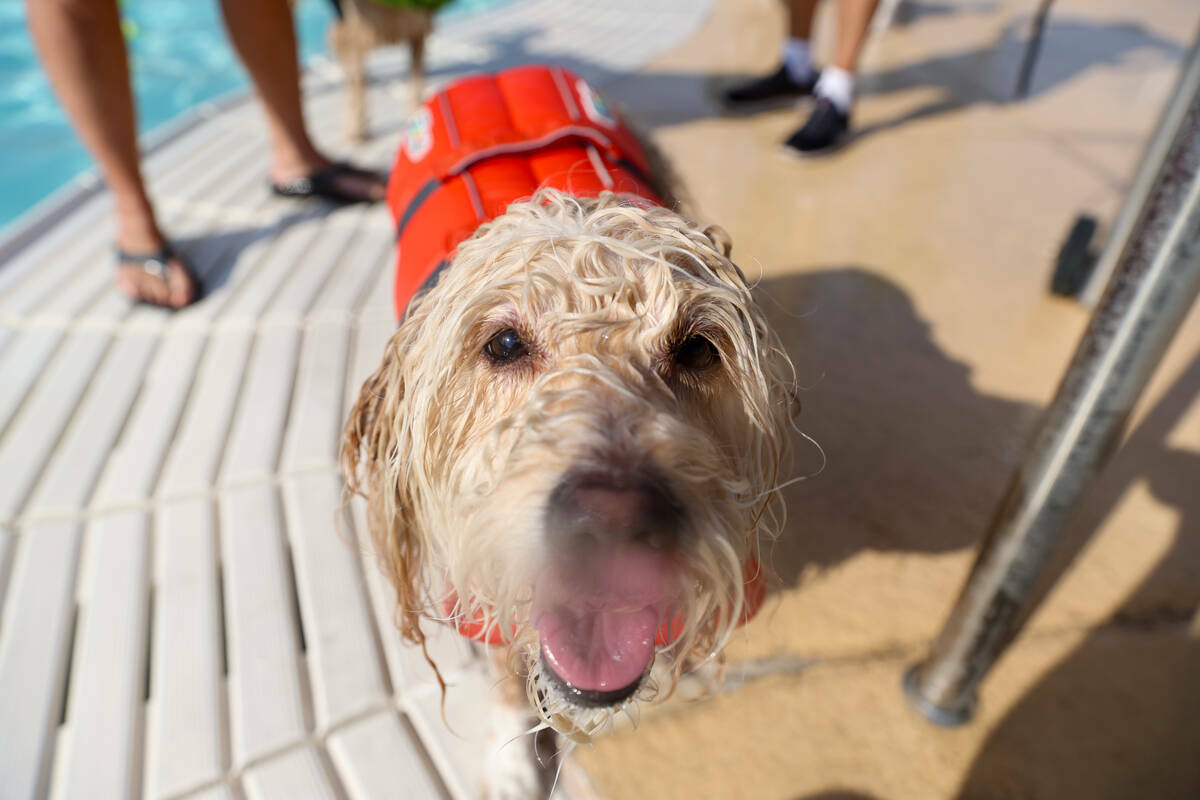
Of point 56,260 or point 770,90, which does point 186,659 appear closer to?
point 56,260

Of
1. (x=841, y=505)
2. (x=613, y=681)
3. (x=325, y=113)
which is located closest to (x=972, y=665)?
(x=841, y=505)

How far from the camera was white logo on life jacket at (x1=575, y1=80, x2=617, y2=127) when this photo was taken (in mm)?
1906

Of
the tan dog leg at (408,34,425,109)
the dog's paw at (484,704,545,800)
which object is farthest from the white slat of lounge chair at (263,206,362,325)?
the dog's paw at (484,704,545,800)

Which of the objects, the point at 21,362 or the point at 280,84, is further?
the point at 280,84

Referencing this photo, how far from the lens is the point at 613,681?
41.9 inches

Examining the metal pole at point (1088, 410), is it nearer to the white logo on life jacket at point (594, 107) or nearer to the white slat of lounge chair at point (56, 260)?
the white logo on life jacket at point (594, 107)

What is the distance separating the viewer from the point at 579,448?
3.23 feet

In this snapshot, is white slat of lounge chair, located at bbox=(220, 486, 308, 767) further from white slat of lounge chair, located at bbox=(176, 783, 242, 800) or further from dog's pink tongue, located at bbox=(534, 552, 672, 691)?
dog's pink tongue, located at bbox=(534, 552, 672, 691)

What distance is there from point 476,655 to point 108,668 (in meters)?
0.83

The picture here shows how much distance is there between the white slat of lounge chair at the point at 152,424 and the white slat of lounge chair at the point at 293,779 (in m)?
0.93

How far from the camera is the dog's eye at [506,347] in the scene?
124 centimetres

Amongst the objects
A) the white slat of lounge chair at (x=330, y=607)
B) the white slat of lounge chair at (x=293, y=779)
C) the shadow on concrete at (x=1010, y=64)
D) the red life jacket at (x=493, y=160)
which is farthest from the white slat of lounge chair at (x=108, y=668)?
the shadow on concrete at (x=1010, y=64)

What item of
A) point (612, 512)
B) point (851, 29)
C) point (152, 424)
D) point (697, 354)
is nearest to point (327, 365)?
point (152, 424)

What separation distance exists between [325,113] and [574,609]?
13.4ft
